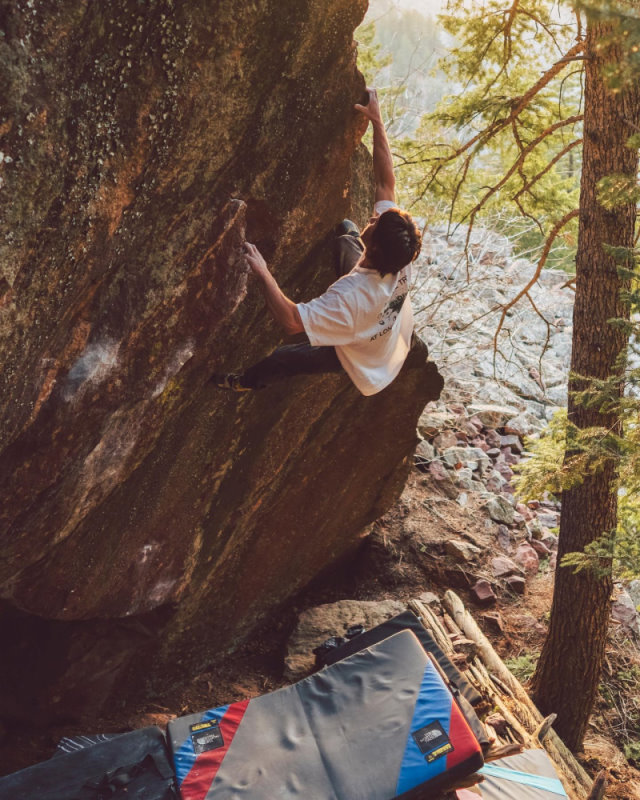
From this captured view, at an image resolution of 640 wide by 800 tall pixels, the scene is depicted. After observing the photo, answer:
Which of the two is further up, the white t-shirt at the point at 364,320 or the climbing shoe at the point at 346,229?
the climbing shoe at the point at 346,229

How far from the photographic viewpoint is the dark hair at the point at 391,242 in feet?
13.3

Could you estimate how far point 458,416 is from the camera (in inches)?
485

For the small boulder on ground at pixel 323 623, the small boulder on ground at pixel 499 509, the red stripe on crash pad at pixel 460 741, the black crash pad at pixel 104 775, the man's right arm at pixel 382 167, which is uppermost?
the man's right arm at pixel 382 167

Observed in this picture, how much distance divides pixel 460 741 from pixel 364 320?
8.47 ft

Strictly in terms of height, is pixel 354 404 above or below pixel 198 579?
above

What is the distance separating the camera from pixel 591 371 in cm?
633

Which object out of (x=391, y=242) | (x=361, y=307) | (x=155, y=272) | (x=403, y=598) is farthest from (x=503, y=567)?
(x=155, y=272)

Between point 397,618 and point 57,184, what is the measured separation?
13.4ft

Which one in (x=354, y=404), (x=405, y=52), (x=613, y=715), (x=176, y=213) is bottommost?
(x=613, y=715)

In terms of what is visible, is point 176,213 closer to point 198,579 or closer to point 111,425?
point 111,425

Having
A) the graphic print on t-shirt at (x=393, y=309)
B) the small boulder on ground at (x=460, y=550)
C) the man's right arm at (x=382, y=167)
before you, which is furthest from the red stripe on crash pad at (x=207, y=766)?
the small boulder on ground at (x=460, y=550)

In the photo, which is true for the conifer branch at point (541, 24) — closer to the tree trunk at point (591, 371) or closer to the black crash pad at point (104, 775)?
the tree trunk at point (591, 371)

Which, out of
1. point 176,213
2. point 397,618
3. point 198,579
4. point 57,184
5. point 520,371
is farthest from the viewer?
point 520,371

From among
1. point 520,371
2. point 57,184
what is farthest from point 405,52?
point 57,184
